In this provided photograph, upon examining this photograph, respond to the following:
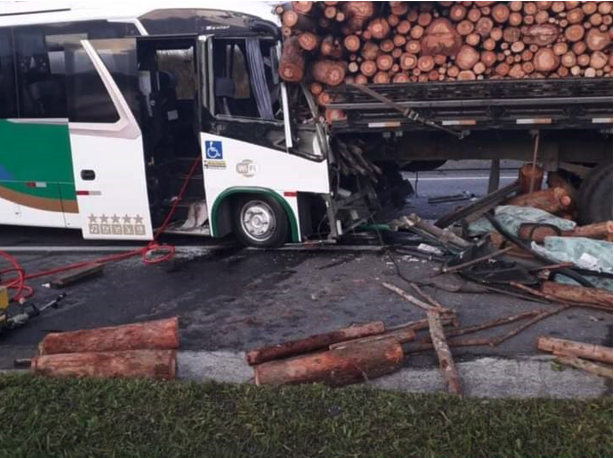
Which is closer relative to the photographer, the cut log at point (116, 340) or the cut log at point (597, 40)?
the cut log at point (116, 340)

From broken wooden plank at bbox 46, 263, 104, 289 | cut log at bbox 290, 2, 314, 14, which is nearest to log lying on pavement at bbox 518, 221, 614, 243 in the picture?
cut log at bbox 290, 2, 314, 14

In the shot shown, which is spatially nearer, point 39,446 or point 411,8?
point 39,446

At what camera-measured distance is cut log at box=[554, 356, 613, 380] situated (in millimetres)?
4551

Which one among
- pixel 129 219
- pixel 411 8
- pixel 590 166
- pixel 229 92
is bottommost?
pixel 129 219

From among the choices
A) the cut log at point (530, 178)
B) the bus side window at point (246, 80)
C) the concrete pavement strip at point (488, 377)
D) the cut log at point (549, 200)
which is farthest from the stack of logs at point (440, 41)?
the concrete pavement strip at point (488, 377)

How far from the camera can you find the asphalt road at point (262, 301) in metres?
5.71

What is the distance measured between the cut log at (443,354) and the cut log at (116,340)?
194cm

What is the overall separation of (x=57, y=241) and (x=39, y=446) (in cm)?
644

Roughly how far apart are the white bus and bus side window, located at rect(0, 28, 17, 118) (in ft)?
0.06

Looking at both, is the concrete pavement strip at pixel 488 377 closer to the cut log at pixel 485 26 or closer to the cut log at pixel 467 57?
the cut log at pixel 467 57

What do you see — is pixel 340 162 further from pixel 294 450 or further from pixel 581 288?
pixel 294 450

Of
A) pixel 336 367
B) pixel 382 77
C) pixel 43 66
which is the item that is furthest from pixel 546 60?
pixel 43 66

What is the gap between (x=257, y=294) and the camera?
6973 millimetres

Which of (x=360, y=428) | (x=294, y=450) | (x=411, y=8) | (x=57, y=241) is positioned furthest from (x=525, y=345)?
(x=57, y=241)
